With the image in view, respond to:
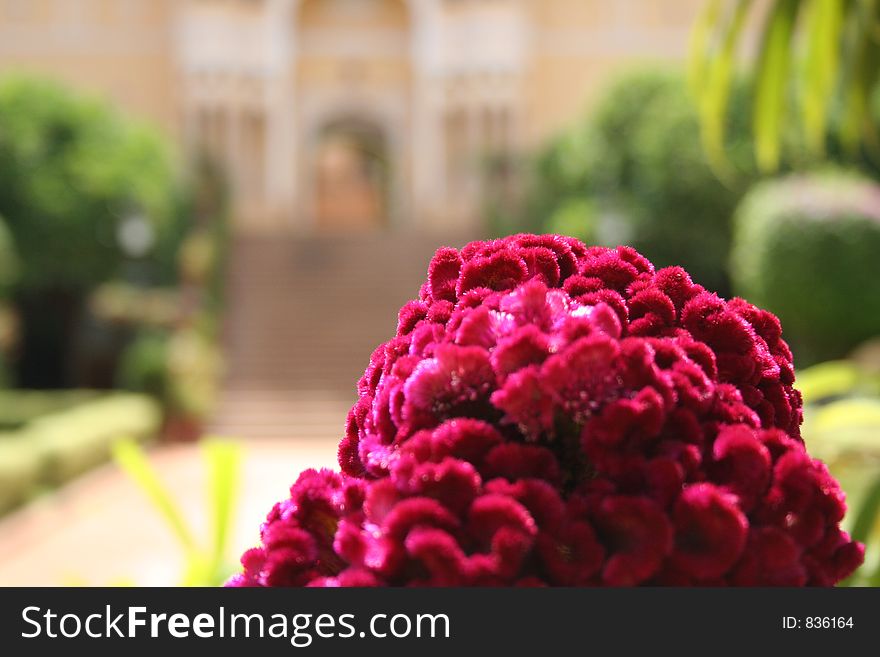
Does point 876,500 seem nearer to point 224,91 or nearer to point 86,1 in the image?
point 224,91

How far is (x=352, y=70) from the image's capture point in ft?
82.2

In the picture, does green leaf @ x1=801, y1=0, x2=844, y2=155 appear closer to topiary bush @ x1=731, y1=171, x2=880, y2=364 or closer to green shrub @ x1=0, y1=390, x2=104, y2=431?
topiary bush @ x1=731, y1=171, x2=880, y2=364

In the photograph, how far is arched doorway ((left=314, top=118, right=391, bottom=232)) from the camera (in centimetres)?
2803

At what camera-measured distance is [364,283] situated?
18984mm

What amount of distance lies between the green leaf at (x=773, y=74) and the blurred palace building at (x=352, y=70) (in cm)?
2053

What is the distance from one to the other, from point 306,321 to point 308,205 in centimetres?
893

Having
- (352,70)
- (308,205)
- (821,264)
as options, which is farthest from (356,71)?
(821,264)

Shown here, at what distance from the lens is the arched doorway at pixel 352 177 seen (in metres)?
28.0

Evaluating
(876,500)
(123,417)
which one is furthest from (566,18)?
(876,500)

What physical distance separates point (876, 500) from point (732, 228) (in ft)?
46.8

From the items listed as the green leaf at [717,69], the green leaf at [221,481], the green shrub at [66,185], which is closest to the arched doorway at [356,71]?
the green shrub at [66,185]

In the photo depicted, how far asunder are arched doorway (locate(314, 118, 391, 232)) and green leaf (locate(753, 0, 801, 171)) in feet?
76.3

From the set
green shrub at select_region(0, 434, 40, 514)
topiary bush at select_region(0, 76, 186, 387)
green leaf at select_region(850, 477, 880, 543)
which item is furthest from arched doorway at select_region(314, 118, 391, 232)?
green leaf at select_region(850, 477, 880, 543)

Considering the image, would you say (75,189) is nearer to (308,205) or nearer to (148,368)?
(148,368)
